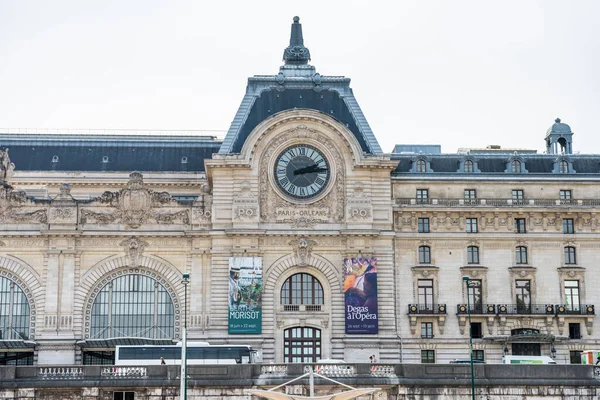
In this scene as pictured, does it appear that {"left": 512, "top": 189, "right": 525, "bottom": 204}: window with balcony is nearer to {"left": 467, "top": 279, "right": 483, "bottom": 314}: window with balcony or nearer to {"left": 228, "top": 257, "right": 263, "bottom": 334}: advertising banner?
{"left": 467, "top": 279, "right": 483, "bottom": 314}: window with balcony

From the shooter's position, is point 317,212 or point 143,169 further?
point 143,169

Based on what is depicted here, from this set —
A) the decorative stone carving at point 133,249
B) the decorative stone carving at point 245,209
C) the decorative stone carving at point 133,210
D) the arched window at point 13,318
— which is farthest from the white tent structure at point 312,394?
the arched window at point 13,318

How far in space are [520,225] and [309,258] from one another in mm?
17048

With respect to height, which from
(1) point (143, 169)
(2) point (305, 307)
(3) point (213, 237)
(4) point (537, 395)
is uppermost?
(1) point (143, 169)

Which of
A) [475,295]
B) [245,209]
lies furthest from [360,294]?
[245,209]

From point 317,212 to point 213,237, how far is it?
8288 mm

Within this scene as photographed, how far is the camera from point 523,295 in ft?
282

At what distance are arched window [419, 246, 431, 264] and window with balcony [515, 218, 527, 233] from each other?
725 cm

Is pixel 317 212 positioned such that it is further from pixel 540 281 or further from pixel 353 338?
pixel 540 281

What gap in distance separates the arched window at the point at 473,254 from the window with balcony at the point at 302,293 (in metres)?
11.9

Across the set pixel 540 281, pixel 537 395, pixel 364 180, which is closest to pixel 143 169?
pixel 364 180

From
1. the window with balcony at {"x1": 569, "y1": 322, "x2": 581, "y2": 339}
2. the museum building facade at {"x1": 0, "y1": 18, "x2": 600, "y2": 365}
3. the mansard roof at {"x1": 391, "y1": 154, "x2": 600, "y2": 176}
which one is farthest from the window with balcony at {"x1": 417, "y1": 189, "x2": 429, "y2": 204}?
the window with balcony at {"x1": 569, "y1": 322, "x2": 581, "y2": 339}

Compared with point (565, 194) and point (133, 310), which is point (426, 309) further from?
point (133, 310)

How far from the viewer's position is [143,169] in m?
96.1
